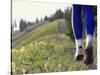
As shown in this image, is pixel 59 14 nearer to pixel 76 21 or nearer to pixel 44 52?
pixel 76 21

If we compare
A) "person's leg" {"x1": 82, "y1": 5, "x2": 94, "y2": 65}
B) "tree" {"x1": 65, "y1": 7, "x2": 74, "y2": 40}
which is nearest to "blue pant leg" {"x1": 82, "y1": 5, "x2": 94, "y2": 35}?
"person's leg" {"x1": 82, "y1": 5, "x2": 94, "y2": 65}

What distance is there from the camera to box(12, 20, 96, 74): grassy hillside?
6.91 feet

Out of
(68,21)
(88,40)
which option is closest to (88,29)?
(88,40)

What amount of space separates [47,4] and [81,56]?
0.72 m

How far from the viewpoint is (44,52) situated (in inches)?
86.4

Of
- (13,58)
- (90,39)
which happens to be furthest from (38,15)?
(90,39)

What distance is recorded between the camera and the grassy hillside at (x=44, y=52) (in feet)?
6.91

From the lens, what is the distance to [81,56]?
233 centimetres

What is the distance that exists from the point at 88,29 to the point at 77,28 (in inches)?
5.7

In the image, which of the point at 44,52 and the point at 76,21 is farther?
the point at 76,21

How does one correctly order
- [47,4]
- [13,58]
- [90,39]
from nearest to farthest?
[13,58]
[47,4]
[90,39]

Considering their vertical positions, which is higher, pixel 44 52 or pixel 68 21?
pixel 68 21

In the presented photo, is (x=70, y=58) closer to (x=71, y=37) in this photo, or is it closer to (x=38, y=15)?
(x=71, y=37)

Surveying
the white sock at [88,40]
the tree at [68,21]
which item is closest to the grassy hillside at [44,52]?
the tree at [68,21]
